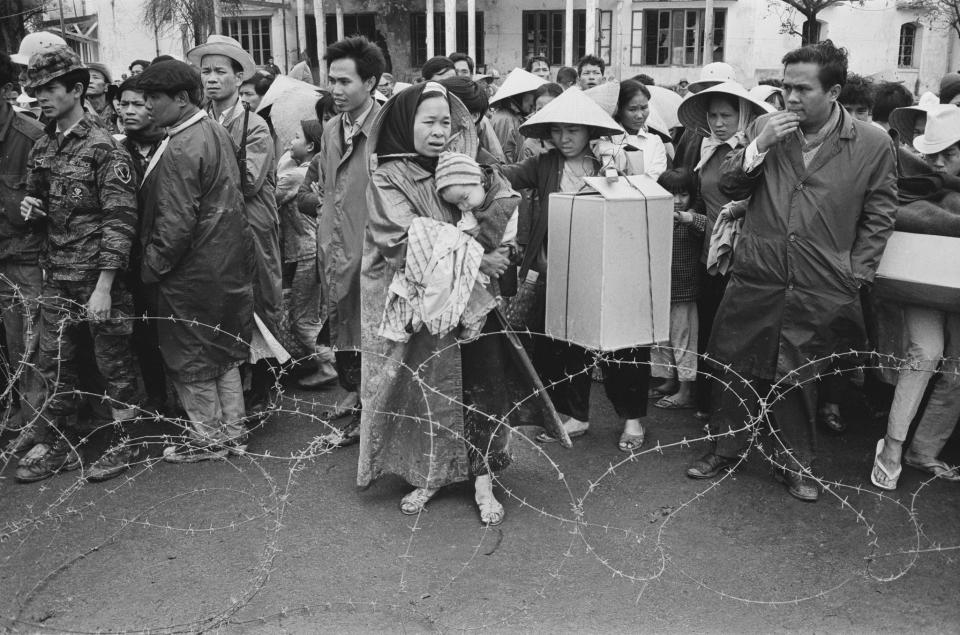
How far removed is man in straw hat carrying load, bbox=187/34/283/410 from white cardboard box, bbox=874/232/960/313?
11.1 feet

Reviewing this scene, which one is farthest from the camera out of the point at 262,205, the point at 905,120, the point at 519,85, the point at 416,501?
Answer: the point at 519,85

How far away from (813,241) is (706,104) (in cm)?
135

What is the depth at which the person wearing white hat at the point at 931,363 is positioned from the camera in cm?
402

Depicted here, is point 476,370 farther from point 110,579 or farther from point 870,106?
point 870,106

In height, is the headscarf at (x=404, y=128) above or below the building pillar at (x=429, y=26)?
below

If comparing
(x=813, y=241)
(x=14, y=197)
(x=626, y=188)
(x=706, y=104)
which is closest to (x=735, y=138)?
(x=706, y=104)

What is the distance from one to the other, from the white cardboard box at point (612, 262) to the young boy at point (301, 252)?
2554 mm

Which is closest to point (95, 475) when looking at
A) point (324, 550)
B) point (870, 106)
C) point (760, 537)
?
point (324, 550)

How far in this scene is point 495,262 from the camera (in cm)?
354

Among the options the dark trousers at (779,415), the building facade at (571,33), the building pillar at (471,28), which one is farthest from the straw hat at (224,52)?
the building pillar at (471,28)

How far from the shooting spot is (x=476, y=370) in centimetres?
374

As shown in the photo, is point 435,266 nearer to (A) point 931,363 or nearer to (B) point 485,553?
(B) point 485,553

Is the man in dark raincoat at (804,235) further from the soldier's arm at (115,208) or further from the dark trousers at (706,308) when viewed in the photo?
the soldier's arm at (115,208)

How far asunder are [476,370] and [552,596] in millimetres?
1062
